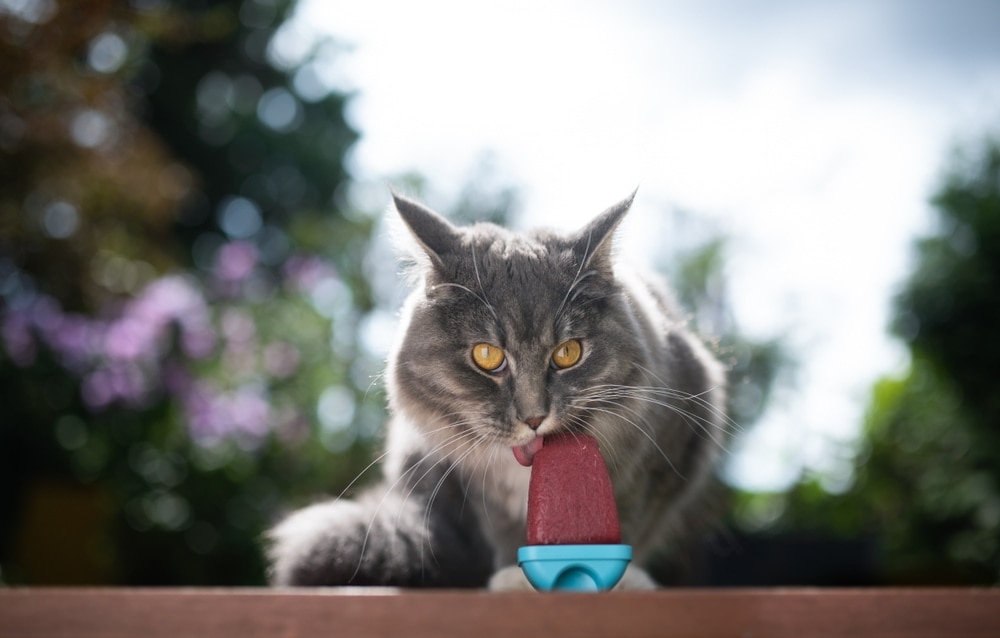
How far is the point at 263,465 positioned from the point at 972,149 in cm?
371

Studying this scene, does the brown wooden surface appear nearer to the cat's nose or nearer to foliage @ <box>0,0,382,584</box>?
the cat's nose

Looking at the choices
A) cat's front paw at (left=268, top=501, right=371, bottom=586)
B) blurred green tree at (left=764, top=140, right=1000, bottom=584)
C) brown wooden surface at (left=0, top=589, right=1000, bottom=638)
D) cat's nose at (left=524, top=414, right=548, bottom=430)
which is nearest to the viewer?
brown wooden surface at (left=0, top=589, right=1000, bottom=638)

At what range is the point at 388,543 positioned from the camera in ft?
4.41

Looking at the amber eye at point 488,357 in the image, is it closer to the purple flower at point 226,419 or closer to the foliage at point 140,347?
the foliage at point 140,347

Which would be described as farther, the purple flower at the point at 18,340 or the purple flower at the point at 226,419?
the purple flower at the point at 18,340

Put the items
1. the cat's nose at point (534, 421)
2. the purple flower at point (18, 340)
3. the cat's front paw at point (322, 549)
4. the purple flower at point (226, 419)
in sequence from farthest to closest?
the purple flower at point (18, 340) < the purple flower at point (226, 419) < the cat's front paw at point (322, 549) < the cat's nose at point (534, 421)

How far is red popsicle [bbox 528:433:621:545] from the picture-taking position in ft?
3.14

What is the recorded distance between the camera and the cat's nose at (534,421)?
1.13 metres

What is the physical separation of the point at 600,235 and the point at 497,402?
1.06ft

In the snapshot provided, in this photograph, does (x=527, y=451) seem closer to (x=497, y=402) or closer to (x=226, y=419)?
(x=497, y=402)

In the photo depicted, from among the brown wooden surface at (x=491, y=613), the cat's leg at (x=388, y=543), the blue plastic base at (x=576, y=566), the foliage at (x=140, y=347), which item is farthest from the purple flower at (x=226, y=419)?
the blue plastic base at (x=576, y=566)

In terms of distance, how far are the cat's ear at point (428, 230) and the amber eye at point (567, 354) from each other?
0.25 meters

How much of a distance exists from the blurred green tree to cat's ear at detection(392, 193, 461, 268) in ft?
9.54

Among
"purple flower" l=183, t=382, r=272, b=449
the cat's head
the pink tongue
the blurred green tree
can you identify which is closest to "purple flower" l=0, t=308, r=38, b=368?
"purple flower" l=183, t=382, r=272, b=449
